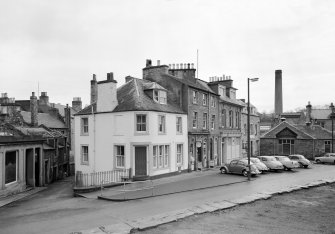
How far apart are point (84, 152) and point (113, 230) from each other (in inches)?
797

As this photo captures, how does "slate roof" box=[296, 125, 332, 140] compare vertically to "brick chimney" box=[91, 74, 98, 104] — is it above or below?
below

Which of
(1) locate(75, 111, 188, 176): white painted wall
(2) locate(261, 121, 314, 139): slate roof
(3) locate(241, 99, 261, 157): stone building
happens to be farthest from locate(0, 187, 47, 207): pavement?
(2) locate(261, 121, 314, 139): slate roof

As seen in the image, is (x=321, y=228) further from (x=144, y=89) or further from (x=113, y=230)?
(x=144, y=89)

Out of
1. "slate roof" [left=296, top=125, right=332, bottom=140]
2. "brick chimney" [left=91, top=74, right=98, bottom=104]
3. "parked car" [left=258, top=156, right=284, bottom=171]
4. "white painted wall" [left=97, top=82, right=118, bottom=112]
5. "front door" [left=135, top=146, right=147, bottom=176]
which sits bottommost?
"parked car" [left=258, top=156, right=284, bottom=171]

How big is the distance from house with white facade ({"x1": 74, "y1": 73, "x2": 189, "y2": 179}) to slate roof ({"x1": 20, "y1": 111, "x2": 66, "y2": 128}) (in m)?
17.4

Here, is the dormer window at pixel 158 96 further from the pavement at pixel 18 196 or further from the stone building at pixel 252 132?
the stone building at pixel 252 132

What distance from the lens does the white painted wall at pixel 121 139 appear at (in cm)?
2711

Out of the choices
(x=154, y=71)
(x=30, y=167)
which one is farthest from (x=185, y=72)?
(x=30, y=167)

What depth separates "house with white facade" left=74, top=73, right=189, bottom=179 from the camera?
27141 mm

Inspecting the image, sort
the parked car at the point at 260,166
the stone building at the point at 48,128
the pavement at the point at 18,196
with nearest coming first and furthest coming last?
1. the pavement at the point at 18,196
2. the parked car at the point at 260,166
3. the stone building at the point at 48,128

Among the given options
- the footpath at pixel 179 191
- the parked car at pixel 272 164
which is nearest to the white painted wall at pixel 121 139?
the footpath at pixel 179 191

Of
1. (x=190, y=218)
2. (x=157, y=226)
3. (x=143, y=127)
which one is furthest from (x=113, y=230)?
(x=143, y=127)

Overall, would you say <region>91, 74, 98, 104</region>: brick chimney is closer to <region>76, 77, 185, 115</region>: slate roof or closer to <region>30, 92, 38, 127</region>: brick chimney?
<region>76, 77, 185, 115</region>: slate roof

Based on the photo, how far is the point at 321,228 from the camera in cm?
1245
